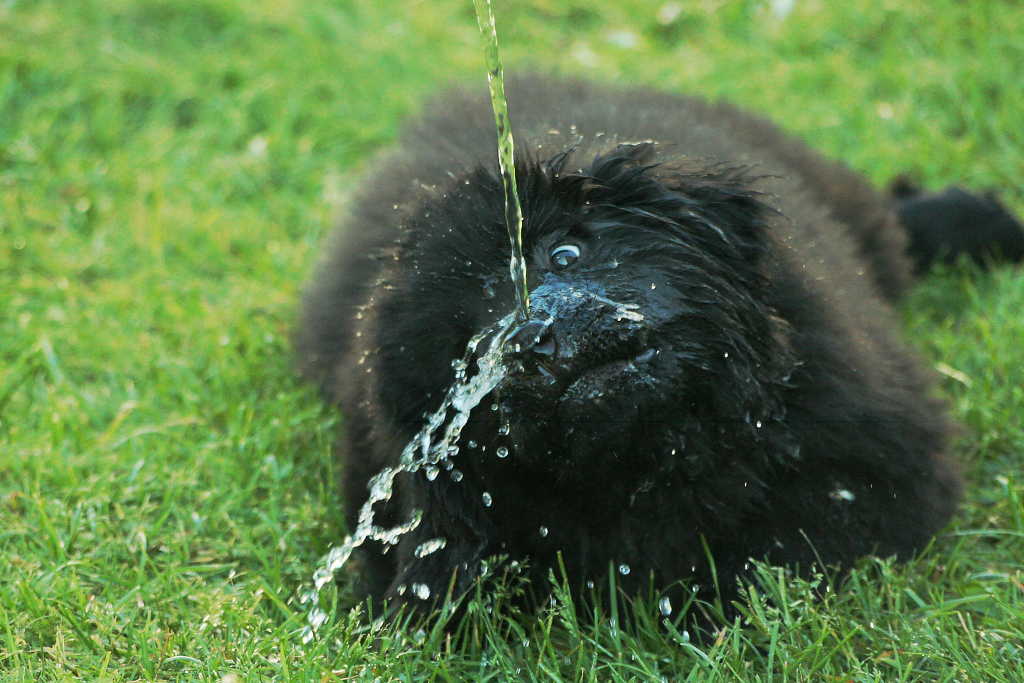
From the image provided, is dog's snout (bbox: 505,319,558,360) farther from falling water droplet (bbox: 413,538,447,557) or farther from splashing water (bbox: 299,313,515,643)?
→ falling water droplet (bbox: 413,538,447,557)

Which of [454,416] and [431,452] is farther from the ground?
[454,416]

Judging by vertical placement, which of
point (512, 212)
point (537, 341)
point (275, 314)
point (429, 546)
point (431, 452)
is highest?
point (512, 212)

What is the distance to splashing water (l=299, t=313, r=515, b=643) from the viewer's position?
2.25 m

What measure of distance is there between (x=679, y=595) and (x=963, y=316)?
1.87 meters

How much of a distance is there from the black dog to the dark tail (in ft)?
4.35

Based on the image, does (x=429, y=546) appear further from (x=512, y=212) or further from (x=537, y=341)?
(x=512, y=212)

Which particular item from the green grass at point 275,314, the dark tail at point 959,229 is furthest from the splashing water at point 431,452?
the dark tail at point 959,229

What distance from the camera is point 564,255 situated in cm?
228

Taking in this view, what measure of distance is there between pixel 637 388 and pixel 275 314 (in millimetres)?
2182

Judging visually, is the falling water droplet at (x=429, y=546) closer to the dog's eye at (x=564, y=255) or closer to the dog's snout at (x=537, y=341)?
the dog's snout at (x=537, y=341)

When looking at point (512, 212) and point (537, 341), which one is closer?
point (537, 341)

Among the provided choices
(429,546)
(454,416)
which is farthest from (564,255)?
(429,546)

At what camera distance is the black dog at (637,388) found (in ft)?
7.28

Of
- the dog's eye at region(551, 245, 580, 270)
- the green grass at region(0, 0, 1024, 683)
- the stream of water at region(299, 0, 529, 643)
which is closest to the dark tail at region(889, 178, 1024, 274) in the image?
the green grass at region(0, 0, 1024, 683)
